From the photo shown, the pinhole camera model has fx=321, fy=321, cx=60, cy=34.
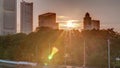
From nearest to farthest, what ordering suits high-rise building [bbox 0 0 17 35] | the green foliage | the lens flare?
the green foliage → the lens flare → high-rise building [bbox 0 0 17 35]

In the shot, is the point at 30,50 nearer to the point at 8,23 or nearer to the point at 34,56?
the point at 34,56

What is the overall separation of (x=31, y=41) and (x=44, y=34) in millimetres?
1855

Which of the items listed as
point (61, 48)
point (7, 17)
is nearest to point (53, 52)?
point (61, 48)

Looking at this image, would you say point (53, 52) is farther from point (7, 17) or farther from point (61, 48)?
point (7, 17)

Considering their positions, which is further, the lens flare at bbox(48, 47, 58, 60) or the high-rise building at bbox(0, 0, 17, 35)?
the high-rise building at bbox(0, 0, 17, 35)

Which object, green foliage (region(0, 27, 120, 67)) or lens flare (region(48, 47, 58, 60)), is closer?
green foliage (region(0, 27, 120, 67))

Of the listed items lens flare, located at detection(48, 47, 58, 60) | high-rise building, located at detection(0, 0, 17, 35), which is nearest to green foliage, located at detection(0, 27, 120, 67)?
lens flare, located at detection(48, 47, 58, 60)

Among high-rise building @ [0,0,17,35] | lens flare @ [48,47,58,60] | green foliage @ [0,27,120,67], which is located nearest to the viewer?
green foliage @ [0,27,120,67]

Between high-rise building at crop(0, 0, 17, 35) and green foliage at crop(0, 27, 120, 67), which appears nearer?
green foliage at crop(0, 27, 120, 67)

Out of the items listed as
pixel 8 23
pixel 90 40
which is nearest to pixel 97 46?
pixel 90 40

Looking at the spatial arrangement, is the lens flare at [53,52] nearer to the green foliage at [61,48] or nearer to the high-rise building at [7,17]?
the green foliage at [61,48]

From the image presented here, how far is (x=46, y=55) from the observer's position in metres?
28.1

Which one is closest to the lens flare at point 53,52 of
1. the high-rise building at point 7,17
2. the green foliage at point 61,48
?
the green foliage at point 61,48

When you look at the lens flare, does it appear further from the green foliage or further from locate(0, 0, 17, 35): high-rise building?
locate(0, 0, 17, 35): high-rise building
